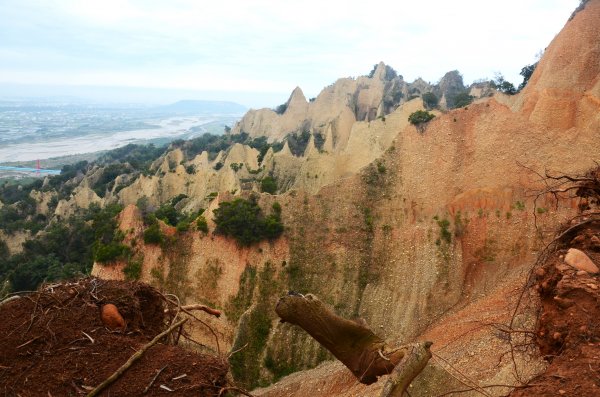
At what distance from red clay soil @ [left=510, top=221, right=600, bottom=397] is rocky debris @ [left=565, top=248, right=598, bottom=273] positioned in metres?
0.08

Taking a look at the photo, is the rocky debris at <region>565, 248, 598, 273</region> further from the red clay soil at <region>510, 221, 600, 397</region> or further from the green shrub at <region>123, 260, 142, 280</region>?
the green shrub at <region>123, 260, 142, 280</region>

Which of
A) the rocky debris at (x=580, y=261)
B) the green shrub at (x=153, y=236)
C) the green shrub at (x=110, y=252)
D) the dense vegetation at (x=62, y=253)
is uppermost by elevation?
the rocky debris at (x=580, y=261)

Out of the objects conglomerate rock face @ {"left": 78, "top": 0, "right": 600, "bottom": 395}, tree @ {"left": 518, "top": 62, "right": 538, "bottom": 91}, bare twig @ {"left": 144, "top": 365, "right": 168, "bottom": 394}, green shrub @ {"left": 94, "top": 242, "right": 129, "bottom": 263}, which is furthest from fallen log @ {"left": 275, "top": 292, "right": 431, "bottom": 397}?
tree @ {"left": 518, "top": 62, "right": 538, "bottom": 91}

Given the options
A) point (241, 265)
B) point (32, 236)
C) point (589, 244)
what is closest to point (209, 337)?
point (241, 265)

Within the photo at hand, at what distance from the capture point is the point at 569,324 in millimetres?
5270

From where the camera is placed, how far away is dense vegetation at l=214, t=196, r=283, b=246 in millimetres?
24312

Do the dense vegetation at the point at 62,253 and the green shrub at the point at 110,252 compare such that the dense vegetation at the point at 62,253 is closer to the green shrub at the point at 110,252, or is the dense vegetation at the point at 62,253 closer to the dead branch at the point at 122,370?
the green shrub at the point at 110,252

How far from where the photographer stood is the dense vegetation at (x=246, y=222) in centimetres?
2431

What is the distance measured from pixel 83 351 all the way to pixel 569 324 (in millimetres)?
5871

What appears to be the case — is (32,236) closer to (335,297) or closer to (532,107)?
(335,297)

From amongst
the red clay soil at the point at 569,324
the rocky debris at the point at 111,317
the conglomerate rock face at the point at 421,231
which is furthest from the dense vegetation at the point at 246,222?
the red clay soil at the point at 569,324

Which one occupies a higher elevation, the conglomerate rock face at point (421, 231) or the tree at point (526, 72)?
the tree at point (526, 72)

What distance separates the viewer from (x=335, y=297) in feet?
72.5

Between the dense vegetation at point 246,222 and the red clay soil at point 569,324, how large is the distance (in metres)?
18.5
